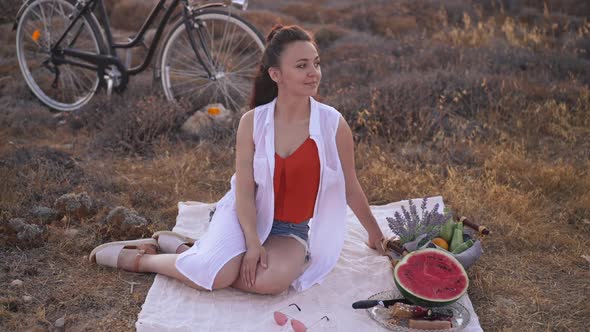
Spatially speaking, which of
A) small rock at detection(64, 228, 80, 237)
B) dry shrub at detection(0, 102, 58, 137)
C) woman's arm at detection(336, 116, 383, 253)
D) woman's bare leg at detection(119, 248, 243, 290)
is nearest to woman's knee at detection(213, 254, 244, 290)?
woman's bare leg at detection(119, 248, 243, 290)

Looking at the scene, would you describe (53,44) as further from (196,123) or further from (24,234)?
(24,234)

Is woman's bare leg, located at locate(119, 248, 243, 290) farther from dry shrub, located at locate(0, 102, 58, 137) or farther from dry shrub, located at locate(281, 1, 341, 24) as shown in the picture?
dry shrub, located at locate(281, 1, 341, 24)

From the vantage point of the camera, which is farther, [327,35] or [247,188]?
[327,35]

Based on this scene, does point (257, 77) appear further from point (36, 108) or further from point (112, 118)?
point (36, 108)

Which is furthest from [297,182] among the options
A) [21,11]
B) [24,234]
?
[21,11]

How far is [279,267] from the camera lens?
3777 mm

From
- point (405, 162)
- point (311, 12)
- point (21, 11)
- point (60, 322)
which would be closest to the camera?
point (60, 322)

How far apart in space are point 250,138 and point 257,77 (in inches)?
15.0

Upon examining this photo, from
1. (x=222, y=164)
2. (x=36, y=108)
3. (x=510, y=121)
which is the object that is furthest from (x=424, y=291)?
(x=36, y=108)

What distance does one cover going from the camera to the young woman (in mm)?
3734

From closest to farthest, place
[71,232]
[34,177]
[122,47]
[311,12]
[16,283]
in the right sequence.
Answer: [16,283]
[71,232]
[34,177]
[122,47]
[311,12]

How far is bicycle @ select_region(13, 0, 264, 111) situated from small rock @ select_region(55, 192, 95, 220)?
2.04 metres

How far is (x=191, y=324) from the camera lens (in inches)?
138

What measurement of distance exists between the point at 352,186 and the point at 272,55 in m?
0.93
